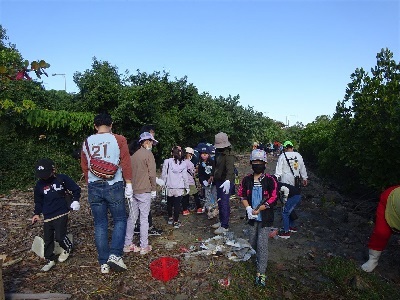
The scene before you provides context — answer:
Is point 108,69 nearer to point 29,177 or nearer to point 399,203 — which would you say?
point 29,177

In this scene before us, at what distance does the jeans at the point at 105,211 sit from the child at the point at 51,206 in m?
0.54

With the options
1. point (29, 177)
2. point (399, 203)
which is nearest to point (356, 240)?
point (399, 203)

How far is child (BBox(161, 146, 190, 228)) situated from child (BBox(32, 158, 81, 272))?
2597mm

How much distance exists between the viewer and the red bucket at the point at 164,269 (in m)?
4.87

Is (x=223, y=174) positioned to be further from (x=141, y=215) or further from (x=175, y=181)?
(x=141, y=215)

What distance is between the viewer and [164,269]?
192 inches

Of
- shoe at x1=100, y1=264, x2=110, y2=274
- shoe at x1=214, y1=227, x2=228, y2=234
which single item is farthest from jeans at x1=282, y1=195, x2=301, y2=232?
shoe at x1=100, y1=264, x2=110, y2=274

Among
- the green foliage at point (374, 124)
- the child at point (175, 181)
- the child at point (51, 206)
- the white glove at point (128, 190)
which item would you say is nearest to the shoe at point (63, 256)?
the child at point (51, 206)

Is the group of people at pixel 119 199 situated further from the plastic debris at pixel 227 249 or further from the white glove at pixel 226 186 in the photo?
the white glove at pixel 226 186

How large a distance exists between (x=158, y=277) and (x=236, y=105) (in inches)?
842

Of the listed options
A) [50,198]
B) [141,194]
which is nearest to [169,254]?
[141,194]

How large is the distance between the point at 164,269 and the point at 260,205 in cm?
164

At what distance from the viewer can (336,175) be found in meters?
13.2

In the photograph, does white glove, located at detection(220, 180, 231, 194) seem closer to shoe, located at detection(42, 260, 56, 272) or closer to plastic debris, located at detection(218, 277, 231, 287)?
plastic debris, located at detection(218, 277, 231, 287)
